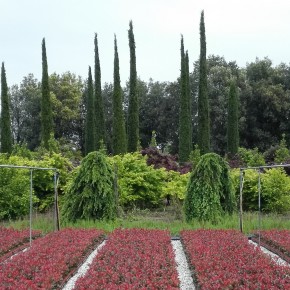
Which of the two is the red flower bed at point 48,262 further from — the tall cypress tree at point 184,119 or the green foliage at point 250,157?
the tall cypress tree at point 184,119

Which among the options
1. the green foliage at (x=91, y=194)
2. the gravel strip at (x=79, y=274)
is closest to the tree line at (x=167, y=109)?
the green foliage at (x=91, y=194)

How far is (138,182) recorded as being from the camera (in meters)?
16.8

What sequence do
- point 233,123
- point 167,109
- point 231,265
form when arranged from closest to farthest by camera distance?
point 231,265 < point 233,123 < point 167,109

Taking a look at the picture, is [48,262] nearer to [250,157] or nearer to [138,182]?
[138,182]

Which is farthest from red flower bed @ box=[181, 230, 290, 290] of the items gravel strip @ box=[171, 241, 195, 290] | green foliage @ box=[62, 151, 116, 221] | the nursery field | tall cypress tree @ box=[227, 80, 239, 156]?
tall cypress tree @ box=[227, 80, 239, 156]

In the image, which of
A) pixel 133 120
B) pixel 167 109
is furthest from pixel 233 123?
pixel 167 109

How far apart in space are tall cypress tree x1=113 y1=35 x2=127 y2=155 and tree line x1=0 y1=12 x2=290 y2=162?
59mm

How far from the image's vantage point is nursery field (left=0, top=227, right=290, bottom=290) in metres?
6.58

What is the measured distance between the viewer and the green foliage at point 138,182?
16844 mm

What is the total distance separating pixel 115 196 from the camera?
558 inches

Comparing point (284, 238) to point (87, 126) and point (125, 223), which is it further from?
point (87, 126)

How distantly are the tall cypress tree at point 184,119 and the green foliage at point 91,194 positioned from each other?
1541 centimetres

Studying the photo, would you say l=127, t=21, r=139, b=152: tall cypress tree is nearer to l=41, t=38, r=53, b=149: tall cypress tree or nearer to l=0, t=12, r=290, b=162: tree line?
l=0, t=12, r=290, b=162: tree line

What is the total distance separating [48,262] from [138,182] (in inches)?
356
